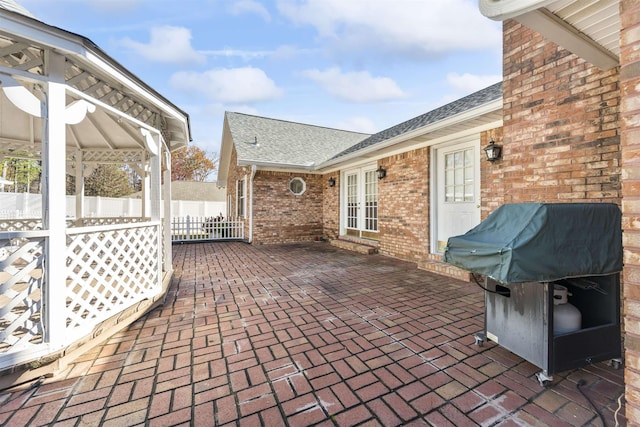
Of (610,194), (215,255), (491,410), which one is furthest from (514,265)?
(215,255)

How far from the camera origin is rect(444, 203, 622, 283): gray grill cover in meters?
1.91

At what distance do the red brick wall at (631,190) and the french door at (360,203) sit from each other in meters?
6.76

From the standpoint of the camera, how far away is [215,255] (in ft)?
24.5

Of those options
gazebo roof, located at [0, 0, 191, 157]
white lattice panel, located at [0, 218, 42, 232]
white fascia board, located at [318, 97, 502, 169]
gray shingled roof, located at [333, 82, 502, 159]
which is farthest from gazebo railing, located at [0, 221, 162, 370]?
gray shingled roof, located at [333, 82, 502, 159]

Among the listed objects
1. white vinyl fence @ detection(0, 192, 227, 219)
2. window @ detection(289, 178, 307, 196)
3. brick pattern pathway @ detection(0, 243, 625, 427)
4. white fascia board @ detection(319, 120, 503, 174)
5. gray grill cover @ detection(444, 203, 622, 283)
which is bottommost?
brick pattern pathway @ detection(0, 243, 625, 427)

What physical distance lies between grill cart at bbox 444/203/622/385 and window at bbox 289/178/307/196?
8.20 m

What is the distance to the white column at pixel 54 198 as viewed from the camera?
2396 mm

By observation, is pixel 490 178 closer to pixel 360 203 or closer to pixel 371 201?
pixel 371 201

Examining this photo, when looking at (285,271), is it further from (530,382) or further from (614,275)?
(614,275)

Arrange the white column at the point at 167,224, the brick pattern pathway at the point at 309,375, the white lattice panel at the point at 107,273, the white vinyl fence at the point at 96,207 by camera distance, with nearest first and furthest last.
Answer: the brick pattern pathway at the point at 309,375 < the white lattice panel at the point at 107,273 < the white column at the point at 167,224 < the white vinyl fence at the point at 96,207

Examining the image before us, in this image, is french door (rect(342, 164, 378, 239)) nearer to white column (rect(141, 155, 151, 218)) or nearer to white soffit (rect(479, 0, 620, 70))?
white column (rect(141, 155, 151, 218))

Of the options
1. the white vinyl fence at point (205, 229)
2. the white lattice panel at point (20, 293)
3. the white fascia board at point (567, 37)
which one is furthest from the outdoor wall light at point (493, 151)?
the white vinyl fence at point (205, 229)

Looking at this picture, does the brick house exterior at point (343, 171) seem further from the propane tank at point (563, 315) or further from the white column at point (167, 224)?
the white column at point (167, 224)

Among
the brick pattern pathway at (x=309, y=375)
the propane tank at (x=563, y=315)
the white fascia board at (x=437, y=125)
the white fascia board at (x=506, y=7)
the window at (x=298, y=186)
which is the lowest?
the brick pattern pathway at (x=309, y=375)
